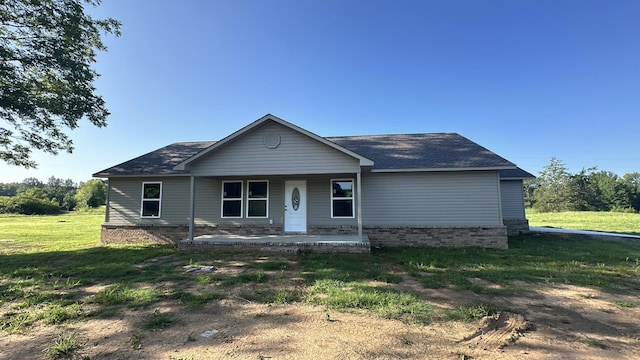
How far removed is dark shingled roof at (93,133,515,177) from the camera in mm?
10742

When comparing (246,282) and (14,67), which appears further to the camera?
(14,67)

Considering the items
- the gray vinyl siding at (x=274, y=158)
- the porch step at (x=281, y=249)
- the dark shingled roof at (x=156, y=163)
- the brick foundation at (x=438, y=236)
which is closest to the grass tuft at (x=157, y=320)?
the porch step at (x=281, y=249)

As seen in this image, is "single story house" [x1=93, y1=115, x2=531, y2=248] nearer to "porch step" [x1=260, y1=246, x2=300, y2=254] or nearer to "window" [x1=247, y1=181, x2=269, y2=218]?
"window" [x1=247, y1=181, x2=269, y2=218]

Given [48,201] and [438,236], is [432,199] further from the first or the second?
[48,201]

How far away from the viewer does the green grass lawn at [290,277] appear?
457cm

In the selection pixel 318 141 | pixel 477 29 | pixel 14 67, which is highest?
pixel 477 29

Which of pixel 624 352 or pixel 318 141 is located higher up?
pixel 318 141

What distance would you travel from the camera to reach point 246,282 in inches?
235

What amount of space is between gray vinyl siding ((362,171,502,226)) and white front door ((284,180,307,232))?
2.33 meters

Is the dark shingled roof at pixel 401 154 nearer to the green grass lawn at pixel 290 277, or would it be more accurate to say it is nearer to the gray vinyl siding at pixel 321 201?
the gray vinyl siding at pixel 321 201

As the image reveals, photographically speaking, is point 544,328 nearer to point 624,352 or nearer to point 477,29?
point 624,352

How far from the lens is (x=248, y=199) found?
38.4 ft

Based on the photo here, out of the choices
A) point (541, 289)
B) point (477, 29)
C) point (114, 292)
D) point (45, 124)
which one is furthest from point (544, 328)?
point (45, 124)

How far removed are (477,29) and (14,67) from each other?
1817 cm
